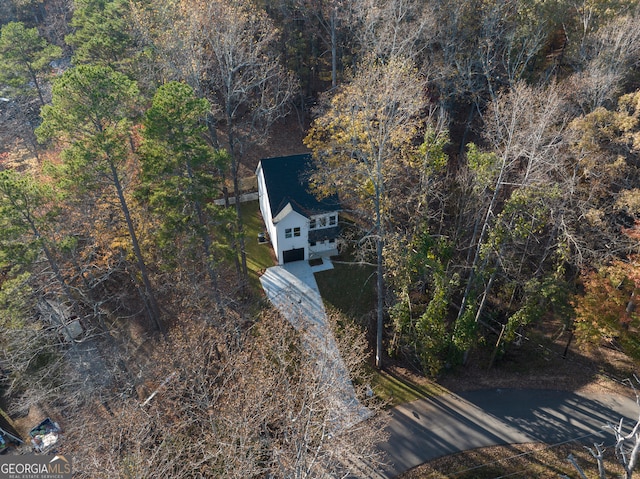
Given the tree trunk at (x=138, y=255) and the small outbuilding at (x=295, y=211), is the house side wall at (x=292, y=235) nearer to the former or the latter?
the small outbuilding at (x=295, y=211)

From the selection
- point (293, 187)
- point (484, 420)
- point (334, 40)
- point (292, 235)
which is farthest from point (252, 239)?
point (484, 420)

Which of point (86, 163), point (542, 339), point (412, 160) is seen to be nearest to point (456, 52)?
point (412, 160)

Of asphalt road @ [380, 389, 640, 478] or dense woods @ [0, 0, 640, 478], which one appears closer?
dense woods @ [0, 0, 640, 478]

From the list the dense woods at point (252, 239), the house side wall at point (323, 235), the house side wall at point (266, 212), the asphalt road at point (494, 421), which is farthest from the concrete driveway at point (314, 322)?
the asphalt road at point (494, 421)

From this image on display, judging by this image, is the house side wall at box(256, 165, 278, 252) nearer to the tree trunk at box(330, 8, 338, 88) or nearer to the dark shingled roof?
the dark shingled roof

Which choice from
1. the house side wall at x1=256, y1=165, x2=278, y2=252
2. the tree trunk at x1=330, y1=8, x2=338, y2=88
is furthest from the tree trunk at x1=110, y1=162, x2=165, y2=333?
the tree trunk at x1=330, y1=8, x2=338, y2=88

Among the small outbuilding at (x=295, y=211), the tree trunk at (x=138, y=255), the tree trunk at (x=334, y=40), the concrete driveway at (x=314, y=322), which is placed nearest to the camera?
the concrete driveway at (x=314, y=322)
